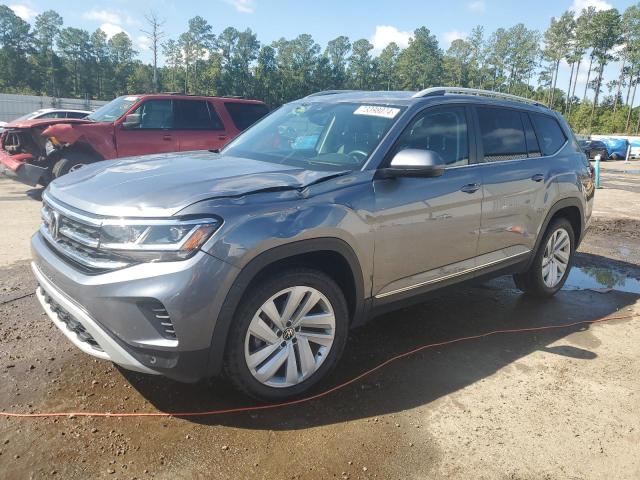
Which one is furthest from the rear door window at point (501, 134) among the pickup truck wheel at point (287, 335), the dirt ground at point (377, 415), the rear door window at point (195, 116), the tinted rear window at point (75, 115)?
the tinted rear window at point (75, 115)

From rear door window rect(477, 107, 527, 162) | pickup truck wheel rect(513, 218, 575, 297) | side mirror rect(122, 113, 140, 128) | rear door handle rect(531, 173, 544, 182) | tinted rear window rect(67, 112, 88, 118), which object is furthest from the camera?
tinted rear window rect(67, 112, 88, 118)

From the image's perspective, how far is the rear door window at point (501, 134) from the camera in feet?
13.8

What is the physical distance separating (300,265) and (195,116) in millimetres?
7630

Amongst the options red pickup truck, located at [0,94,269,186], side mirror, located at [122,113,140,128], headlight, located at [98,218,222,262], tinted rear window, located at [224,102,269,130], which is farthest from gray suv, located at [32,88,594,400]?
tinted rear window, located at [224,102,269,130]

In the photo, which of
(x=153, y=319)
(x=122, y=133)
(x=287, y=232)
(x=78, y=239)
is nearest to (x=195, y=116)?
(x=122, y=133)

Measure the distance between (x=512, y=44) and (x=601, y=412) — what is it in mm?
104434

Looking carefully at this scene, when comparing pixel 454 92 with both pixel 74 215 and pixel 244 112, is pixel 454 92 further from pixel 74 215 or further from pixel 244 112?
pixel 244 112

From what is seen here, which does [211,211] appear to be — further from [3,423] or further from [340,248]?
[3,423]

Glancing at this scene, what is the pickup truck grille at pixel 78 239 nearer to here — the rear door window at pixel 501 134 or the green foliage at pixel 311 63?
the rear door window at pixel 501 134

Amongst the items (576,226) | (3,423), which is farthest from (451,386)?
(576,226)

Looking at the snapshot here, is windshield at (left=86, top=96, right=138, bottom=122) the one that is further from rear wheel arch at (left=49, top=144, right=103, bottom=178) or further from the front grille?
the front grille

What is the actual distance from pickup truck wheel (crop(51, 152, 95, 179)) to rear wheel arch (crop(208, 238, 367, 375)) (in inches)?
275

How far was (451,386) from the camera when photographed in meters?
3.38

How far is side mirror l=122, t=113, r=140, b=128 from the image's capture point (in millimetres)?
9203
